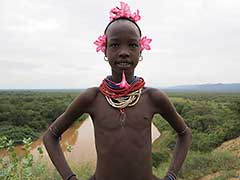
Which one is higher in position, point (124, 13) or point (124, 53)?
point (124, 13)

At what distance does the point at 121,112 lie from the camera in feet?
5.47

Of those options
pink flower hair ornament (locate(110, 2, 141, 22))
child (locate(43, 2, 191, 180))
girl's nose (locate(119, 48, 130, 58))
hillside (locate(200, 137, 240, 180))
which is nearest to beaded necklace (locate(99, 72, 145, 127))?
child (locate(43, 2, 191, 180))

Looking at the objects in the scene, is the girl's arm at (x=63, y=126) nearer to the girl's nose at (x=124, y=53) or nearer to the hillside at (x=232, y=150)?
the girl's nose at (x=124, y=53)

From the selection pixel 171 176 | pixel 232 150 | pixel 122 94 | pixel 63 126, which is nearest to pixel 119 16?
pixel 122 94

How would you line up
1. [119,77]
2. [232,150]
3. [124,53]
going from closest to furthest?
[124,53] < [119,77] < [232,150]

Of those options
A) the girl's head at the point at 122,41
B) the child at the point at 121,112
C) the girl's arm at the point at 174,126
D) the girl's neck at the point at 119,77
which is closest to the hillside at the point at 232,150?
the girl's arm at the point at 174,126

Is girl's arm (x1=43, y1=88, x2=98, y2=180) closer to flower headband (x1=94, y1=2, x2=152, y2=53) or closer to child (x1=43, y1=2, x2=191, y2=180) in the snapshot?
child (x1=43, y1=2, x2=191, y2=180)

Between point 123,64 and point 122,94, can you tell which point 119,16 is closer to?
point 123,64

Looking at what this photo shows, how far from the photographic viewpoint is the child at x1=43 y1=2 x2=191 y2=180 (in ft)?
5.32

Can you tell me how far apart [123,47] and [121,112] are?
36 cm

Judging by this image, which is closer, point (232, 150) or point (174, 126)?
point (174, 126)

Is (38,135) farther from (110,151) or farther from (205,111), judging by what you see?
(110,151)

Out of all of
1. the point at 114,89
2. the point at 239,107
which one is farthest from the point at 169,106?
the point at 239,107

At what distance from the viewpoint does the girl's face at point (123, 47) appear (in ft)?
5.29
